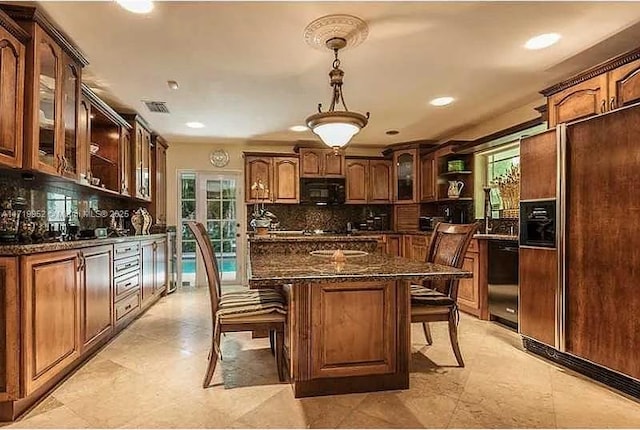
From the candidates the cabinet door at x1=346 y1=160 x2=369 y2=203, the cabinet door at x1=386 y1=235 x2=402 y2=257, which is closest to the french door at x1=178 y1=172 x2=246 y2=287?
the cabinet door at x1=346 y1=160 x2=369 y2=203

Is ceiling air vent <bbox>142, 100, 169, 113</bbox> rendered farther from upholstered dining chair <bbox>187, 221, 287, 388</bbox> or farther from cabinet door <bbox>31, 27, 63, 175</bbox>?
upholstered dining chair <bbox>187, 221, 287, 388</bbox>

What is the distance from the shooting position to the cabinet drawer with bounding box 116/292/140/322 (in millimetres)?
3549

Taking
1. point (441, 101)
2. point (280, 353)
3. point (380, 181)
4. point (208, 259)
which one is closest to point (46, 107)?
point (208, 259)

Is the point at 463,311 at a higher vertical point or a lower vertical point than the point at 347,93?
lower

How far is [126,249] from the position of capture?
3.73m

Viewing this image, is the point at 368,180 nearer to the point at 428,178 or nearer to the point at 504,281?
the point at 428,178

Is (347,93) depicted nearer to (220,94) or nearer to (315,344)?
(220,94)

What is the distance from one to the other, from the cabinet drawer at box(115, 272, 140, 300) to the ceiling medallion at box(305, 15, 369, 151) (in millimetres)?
2309

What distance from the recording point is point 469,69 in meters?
3.32

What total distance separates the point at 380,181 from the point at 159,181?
Result: 3.49 metres

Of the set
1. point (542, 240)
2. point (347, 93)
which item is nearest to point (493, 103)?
point (347, 93)

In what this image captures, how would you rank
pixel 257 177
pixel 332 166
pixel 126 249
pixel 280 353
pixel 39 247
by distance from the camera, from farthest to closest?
1. pixel 332 166
2. pixel 257 177
3. pixel 126 249
4. pixel 280 353
5. pixel 39 247

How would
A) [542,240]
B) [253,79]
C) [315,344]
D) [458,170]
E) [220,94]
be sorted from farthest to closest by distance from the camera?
[458,170] < [220,94] < [253,79] < [542,240] < [315,344]

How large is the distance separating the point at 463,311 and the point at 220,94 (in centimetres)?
359
